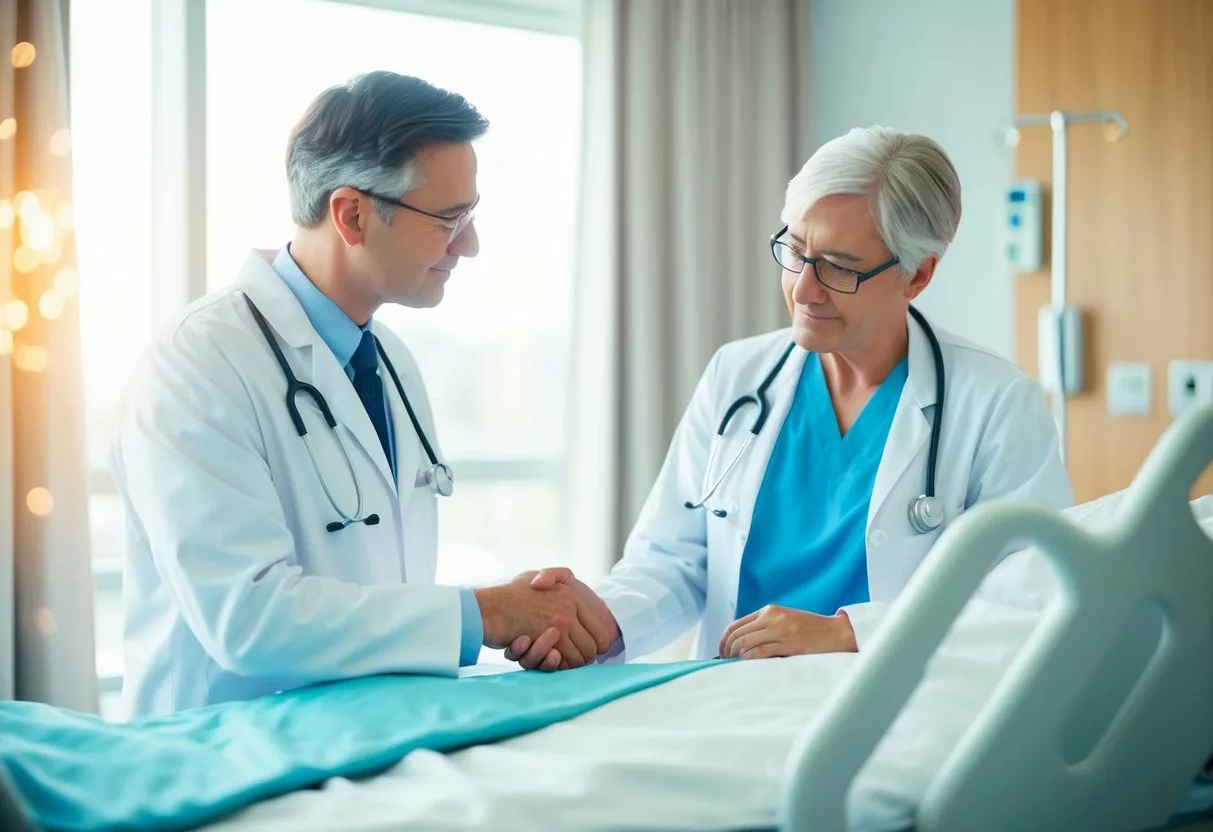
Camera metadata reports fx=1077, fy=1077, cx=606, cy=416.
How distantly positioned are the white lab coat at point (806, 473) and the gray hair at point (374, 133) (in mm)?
651

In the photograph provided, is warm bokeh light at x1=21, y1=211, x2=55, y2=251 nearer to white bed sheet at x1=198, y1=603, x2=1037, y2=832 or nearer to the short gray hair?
the short gray hair

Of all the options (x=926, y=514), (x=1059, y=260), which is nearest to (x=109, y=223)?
(x=926, y=514)

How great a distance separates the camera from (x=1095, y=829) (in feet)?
3.33

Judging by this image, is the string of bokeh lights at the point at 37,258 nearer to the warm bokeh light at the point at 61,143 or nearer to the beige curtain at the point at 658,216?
the warm bokeh light at the point at 61,143

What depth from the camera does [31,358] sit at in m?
2.44

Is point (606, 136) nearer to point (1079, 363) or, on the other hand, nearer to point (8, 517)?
point (1079, 363)

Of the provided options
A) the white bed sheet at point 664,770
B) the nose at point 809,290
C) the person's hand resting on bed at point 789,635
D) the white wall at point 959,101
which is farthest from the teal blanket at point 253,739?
the white wall at point 959,101

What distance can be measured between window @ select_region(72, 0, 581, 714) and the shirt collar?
1.25m

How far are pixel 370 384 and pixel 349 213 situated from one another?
0.96 feet

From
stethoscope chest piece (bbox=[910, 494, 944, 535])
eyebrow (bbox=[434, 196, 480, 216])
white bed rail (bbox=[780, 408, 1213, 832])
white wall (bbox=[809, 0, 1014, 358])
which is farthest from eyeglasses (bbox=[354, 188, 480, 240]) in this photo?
white wall (bbox=[809, 0, 1014, 358])

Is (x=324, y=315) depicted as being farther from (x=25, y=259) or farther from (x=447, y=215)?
(x=25, y=259)

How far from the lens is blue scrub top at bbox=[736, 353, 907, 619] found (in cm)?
167

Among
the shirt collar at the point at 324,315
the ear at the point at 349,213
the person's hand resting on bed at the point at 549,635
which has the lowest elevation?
the person's hand resting on bed at the point at 549,635

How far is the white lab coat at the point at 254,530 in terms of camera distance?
132 centimetres
